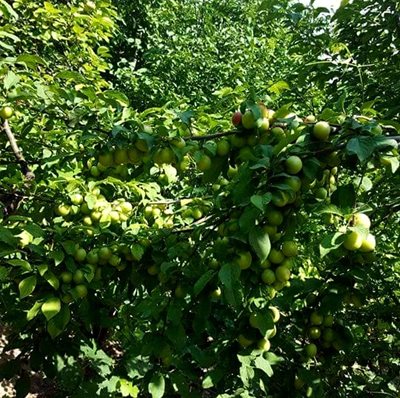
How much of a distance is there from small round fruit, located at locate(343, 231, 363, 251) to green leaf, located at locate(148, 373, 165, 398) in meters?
1.07

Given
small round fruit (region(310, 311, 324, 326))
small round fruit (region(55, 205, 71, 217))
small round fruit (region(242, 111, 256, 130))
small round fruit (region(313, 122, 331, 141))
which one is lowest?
small round fruit (region(55, 205, 71, 217))

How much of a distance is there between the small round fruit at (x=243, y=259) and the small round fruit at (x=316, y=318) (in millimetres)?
666

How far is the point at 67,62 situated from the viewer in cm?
506

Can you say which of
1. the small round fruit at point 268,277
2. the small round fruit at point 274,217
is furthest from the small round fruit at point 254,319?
the small round fruit at point 274,217

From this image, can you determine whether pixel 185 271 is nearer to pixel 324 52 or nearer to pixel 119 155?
pixel 119 155

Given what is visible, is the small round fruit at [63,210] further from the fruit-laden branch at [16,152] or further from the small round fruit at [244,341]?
the small round fruit at [244,341]

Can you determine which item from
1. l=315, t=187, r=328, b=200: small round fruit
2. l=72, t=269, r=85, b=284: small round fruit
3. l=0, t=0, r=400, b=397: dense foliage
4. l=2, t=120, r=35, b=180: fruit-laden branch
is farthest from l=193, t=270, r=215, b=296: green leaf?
l=2, t=120, r=35, b=180: fruit-laden branch

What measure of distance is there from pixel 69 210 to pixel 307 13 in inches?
97.4

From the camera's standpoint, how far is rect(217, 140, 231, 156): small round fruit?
1.71m

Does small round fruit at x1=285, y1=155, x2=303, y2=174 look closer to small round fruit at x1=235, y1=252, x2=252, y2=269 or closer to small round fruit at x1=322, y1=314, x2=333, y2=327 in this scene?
small round fruit at x1=235, y1=252, x2=252, y2=269

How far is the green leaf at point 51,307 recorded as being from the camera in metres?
Result: 1.68

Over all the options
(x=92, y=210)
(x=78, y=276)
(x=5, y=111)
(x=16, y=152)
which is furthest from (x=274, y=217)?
(x=16, y=152)

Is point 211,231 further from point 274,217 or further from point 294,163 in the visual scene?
point 294,163

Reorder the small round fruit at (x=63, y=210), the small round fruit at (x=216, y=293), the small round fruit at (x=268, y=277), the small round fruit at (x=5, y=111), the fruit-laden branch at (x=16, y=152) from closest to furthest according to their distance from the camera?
1. the small round fruit at (x=268, y=277)
2. the small round fruit at (x=216, y=293)
3. the small round fruit at (x=5, y=111)
4. the small round fruit at (x=63, y=210)
5. the fruit-laden branch at (x=16, y=152)
